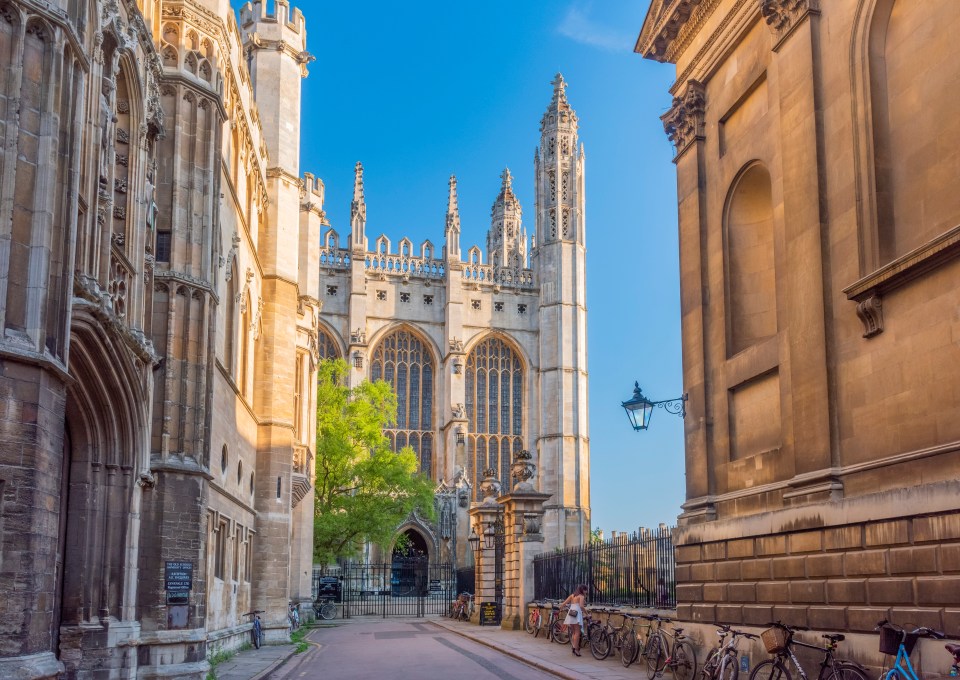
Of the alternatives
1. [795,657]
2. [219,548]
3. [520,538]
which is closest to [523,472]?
[520,538]

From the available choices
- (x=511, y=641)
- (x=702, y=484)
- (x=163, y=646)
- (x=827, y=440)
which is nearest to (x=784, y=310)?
(x=827, y=440)

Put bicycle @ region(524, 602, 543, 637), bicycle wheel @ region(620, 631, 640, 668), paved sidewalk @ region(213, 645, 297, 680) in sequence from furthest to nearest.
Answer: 1. bicycle @ region(524, 602, 543, 637)
2. bicycle wheel @ region(620, 631, 640, 668)
3. paved sidewalk @ region(213, 645, 297, 680)

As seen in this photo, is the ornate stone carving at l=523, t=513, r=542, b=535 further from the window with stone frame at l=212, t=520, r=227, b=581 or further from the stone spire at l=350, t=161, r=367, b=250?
the stone spire at l=350, t=161, r=367, b=250

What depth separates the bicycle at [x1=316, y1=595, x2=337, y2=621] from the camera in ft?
129

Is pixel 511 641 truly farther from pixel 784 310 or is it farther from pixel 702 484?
pixel 784 310

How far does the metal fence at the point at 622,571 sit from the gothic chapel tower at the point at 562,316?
34.2 metres

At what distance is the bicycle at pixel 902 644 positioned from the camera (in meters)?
8.84

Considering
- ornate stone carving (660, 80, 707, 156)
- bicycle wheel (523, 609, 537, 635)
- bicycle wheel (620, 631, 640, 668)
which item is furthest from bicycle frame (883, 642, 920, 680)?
bicycle wheel (523, 609, 537, 635)

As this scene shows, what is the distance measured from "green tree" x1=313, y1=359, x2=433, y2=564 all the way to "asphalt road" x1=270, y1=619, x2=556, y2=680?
1147 cm

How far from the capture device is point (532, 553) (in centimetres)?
2684

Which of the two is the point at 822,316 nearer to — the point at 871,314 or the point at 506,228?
the point at 871,314

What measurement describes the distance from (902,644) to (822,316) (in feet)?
14.7

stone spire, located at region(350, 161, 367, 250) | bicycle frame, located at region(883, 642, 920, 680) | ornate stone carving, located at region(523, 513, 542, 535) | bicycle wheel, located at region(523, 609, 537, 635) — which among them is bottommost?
bicycle wheel, located at region(523, 609, 537, 635)

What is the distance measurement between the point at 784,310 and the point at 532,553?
48.0ft
